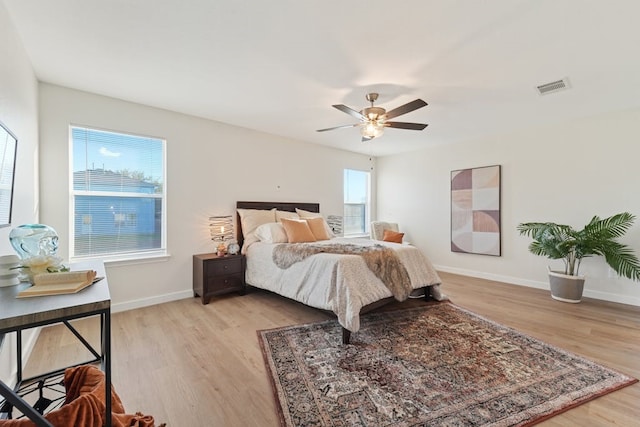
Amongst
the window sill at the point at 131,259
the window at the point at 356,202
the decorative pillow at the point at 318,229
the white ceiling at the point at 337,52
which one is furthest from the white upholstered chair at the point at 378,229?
the window sill at the point at 131,259

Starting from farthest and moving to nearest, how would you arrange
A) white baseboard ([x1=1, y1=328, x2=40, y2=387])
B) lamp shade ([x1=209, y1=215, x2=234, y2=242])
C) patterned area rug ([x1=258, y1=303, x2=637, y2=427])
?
lamp shade ([x1=209, y1=215, x2=234, y2=242]) < white baseboard ([x1=1, y1=328, x2=40, y2=387]) < patterned area rug ([x1=258, y1=303, x2=637, y2=427])

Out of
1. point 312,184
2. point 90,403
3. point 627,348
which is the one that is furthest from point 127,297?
point 627,348

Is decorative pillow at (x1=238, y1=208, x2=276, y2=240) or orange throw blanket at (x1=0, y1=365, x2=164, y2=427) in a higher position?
decorative pillow at (x1=238, y1=208, x2=276, y2=240)

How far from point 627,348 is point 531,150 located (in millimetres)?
2889

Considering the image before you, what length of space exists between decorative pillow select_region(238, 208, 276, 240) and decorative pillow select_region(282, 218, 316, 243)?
471 millimetres

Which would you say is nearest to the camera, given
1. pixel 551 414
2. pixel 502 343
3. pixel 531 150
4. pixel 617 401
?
pixel 551 414

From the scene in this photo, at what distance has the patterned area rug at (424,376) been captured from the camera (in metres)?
1.63

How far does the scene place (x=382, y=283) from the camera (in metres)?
2.82

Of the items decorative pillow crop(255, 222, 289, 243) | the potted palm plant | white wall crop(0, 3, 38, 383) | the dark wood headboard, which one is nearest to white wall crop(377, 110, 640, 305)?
the potted palm plant

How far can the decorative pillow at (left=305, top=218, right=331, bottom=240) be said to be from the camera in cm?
407

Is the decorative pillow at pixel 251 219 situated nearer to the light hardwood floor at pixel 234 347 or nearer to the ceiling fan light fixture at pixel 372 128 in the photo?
the light hardwood floor at pixel 234 347

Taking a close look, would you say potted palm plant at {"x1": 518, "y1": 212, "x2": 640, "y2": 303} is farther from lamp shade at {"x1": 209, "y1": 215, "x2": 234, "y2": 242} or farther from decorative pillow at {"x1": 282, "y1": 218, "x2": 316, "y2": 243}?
lamp shade at {"x1": 209, "y1": 215, "x2": 234, "y2": 242}

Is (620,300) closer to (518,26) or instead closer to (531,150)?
(531,150)

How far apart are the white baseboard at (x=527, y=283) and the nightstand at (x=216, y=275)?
150 inches
